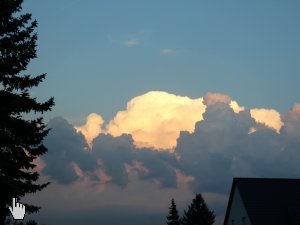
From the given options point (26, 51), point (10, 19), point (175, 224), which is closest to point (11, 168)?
point (26, 51)

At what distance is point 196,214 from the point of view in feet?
257

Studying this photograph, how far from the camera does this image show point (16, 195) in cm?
2170

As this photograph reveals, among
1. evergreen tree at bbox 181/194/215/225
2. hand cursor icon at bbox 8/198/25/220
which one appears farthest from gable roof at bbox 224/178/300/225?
hand cursor icon at bbox 8/198/25/220

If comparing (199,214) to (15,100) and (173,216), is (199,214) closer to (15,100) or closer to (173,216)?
(173,216)

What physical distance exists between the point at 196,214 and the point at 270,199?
100.0 ft

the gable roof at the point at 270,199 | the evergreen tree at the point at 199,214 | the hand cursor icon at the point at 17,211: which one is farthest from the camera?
the evergreen tree at the point at 199,214

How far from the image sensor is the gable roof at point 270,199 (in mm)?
47094

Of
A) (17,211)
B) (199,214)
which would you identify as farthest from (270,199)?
(17,211)

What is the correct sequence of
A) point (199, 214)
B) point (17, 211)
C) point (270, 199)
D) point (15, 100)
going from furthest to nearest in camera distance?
point (199, 214)
point (270, 199)
point (15, 100)
point (17, 211)

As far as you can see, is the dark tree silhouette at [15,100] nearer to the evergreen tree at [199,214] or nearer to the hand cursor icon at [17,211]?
the hand cursor icon at [17,211]

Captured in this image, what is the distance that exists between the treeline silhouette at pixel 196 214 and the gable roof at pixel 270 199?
25.0 meters

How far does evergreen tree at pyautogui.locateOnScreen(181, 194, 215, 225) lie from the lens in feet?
253

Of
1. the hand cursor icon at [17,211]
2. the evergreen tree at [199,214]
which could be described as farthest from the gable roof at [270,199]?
the hand cursor icon at [17,211]

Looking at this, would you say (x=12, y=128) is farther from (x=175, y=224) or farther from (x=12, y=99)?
(x=175, y=224)
